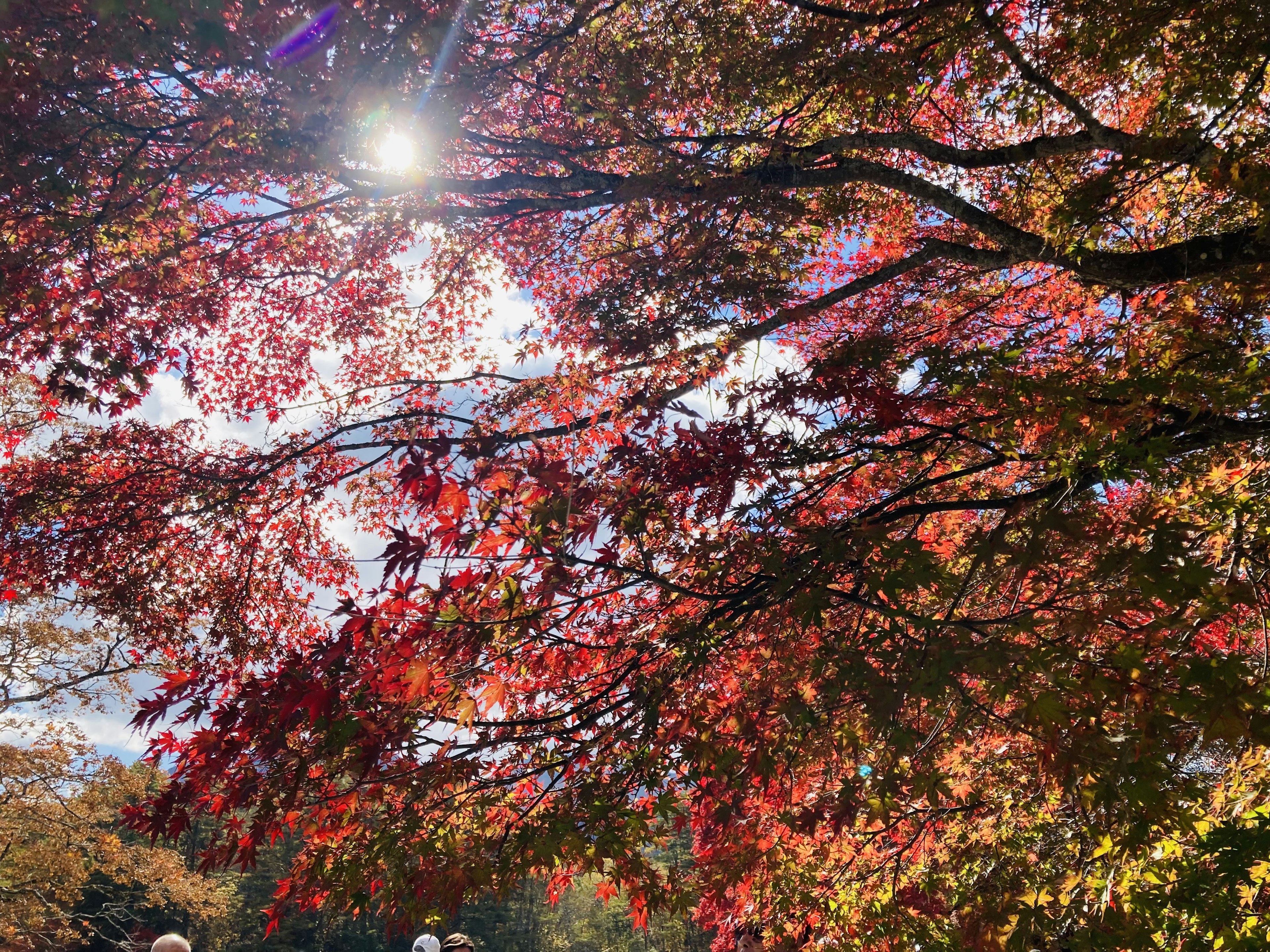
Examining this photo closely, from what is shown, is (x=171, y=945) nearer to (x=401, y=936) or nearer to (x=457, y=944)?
(x=457, y=944)

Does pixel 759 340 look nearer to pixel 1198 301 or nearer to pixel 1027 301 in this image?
pixel 1198 301

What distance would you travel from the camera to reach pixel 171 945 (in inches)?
175

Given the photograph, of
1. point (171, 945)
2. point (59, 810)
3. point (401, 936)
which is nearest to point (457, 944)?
point (171, 945)

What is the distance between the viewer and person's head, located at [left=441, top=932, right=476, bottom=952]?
15.1 feet

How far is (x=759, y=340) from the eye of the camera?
446cm

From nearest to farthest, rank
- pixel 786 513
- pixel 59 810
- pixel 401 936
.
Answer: pixel 786 513 → pixel 59 810 → pixel 401 936

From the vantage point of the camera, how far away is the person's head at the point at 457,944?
4.61m

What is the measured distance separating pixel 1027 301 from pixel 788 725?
5.08 m

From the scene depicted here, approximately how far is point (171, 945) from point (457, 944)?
5.95ft

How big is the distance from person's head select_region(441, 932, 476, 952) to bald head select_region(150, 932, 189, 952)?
161cm

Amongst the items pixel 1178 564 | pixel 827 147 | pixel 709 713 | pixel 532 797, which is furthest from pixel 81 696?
pixel 1178 564

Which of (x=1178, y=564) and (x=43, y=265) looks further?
(x=43, y=265)

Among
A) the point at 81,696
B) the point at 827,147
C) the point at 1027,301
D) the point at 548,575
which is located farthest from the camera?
the point at 81,696

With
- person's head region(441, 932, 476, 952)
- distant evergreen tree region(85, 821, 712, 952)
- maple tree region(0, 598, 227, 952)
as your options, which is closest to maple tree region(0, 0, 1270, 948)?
person's head region(441, 932, 476, 952)
